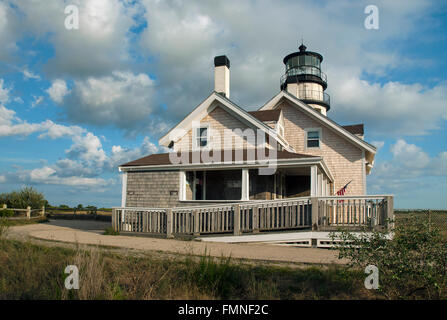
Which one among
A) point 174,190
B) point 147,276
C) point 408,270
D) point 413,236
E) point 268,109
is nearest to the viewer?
point 408,270

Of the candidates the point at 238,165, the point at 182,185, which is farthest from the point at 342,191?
the point at 182,185

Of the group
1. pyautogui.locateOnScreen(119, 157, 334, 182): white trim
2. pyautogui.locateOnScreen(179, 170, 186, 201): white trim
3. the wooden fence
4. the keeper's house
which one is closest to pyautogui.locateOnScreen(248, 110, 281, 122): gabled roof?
the keeper's house

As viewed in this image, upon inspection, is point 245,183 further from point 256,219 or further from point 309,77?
point 309,77

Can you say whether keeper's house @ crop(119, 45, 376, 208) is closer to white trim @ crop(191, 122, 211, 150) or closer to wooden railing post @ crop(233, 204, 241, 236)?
white trim @ crop(191, 122, 211, 150)

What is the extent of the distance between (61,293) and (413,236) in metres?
5.79

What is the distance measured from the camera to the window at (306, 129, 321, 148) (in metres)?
18.2

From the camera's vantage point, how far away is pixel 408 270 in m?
5.07

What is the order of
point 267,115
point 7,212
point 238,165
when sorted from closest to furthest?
point 238,165
point 267,115
point 7,212

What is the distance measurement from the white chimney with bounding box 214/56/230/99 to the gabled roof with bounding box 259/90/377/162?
280 cm

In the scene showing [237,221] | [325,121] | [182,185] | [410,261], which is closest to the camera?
[410,261]

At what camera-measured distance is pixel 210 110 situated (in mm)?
17047

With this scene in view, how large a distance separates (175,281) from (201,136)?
11.7 metres
